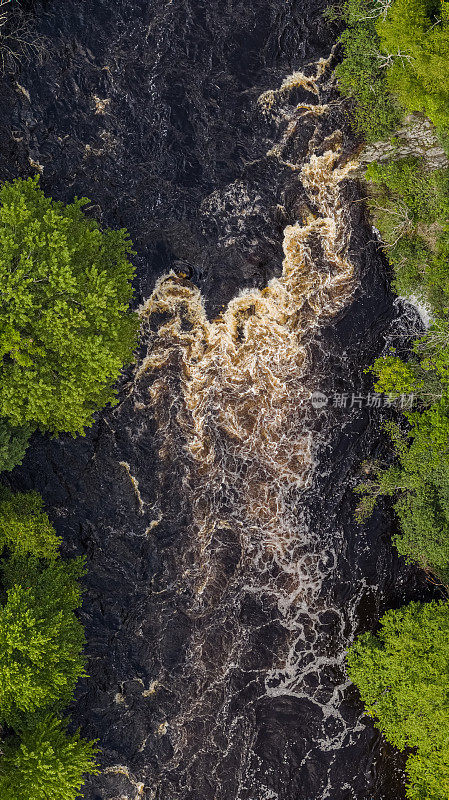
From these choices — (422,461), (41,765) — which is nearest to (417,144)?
(422,461)

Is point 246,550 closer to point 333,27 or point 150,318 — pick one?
point 150,318

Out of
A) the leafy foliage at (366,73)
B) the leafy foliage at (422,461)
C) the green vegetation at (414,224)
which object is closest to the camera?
the leafy foliage at (366,73)

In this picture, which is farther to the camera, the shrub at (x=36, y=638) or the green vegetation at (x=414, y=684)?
the green vegetation at (x=414, y=684)

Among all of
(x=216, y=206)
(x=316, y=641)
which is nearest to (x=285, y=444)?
(x=316, y=641)

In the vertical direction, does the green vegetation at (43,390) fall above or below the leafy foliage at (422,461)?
below

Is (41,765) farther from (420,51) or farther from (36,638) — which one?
(420,51)

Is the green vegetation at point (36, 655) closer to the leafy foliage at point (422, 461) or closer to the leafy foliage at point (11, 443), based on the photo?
the leafy foliage at point (11, 443)

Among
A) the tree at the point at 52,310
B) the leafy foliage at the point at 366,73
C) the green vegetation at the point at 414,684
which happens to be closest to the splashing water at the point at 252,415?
the leafy foliage at the point at 366,73
